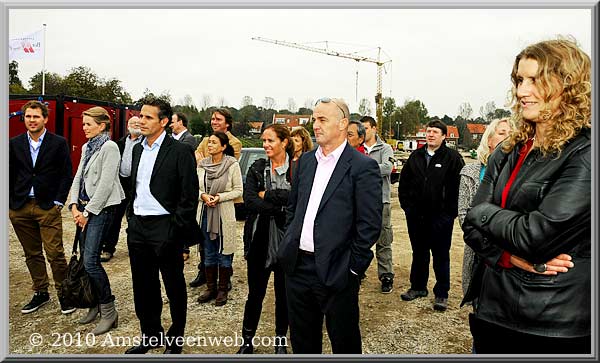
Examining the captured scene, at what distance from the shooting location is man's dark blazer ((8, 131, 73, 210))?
177 inches

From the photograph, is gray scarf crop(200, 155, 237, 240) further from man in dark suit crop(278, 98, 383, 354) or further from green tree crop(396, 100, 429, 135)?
green tree crop(396, 100, 429, 135)

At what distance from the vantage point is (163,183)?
145 inches

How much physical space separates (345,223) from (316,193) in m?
0.28

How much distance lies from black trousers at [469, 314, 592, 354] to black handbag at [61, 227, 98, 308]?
3.51 meters

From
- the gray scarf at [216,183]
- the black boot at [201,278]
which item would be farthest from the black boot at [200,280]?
the gray scarf at [216,183]

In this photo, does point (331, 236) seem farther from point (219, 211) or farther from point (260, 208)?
point (219, 211)

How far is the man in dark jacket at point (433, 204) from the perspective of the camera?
193 inches

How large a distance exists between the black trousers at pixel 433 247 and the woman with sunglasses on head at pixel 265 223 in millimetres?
2005

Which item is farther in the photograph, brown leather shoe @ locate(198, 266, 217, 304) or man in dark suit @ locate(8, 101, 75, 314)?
brown leather shoe @ locate(198, 266, 217, 304)

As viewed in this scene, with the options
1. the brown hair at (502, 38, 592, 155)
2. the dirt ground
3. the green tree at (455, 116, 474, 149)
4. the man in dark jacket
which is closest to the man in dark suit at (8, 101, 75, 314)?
the dirt ground

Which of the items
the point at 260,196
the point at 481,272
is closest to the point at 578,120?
the point at 481,272

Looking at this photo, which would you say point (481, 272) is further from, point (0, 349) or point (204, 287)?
point (204, 287)

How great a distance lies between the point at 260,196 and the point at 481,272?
85.6 inches

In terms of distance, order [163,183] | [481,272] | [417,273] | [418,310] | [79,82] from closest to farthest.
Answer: [481,272], [163,183], [418,310], [417,273], [79,82]
